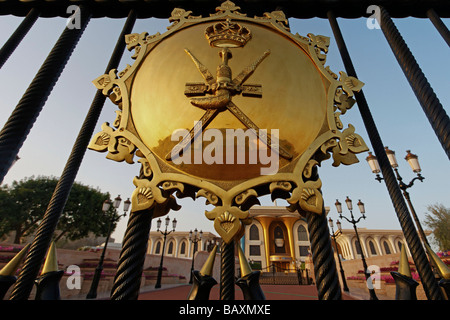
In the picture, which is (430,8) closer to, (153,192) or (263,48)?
(263,48)

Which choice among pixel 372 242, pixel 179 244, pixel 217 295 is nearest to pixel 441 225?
pixel 372 242

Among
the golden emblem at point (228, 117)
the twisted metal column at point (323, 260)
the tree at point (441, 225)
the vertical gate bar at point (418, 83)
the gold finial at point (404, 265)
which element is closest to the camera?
the gold finial at point (404, 265)

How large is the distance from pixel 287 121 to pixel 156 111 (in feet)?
2.92

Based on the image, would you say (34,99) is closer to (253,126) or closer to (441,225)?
(253,126)

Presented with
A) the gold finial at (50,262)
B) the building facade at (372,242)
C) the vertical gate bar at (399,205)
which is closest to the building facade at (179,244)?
the building facade at (372,242)

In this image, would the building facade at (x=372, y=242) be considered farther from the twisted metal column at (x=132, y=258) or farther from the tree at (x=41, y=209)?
the twisted metal column at (x=132, y=258)

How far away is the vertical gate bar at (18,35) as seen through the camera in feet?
6.60

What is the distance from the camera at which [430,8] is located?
2062 mm

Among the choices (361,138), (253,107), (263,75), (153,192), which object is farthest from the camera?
(263,75)

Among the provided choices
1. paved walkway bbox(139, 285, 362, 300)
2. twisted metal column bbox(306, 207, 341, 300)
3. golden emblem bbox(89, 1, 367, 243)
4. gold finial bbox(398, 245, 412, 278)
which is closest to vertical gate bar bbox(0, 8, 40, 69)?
golden emblem bbox(89, 1, 367, 243)

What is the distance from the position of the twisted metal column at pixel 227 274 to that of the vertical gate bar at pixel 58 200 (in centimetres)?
128

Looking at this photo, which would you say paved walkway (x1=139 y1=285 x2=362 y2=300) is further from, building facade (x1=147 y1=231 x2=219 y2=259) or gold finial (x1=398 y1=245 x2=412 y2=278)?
building facade (x1=147 y1=231 x2=219 y2=259)

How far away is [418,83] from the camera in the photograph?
1677mm
